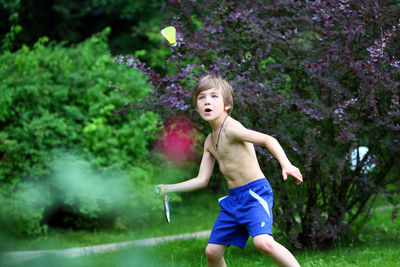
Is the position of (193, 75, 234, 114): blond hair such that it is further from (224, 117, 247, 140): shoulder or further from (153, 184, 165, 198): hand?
(153, 184, 165, 198): hand

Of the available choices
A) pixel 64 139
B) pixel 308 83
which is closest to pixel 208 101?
pixel 308 83

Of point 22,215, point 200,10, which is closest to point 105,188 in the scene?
point 22,215

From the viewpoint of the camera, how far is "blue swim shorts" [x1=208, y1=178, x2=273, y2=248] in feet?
10.2

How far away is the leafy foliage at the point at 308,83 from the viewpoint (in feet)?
14.0

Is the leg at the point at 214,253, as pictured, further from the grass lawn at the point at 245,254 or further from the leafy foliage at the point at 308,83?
the leafy foliage at the point at 308,83

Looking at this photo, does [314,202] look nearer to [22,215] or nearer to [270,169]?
[270,169]

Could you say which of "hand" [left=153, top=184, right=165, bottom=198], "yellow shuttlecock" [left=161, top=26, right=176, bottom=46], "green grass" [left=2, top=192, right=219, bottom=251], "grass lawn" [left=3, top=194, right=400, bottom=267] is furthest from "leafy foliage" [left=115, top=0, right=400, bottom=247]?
"green grass" [left=2, top=192, right=219, bottom=251]

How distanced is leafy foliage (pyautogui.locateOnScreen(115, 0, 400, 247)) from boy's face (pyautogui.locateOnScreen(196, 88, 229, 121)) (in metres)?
0.85

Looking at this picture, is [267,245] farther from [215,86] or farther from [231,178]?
[215,86]

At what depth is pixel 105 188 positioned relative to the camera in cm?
728

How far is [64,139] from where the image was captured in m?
7.20

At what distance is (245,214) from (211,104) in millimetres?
710

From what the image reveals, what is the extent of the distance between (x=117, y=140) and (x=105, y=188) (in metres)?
0.72

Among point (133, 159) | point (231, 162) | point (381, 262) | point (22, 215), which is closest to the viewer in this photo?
point (231, 162)
